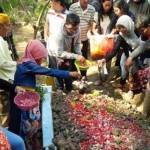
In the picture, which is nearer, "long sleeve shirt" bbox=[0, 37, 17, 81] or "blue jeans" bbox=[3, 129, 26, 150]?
"blue jeans" bbox=[3, 129, 26, 150]

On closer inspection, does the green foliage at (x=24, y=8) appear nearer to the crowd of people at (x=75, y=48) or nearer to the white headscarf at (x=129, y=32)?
the crowd of people at (x=75, y=48)

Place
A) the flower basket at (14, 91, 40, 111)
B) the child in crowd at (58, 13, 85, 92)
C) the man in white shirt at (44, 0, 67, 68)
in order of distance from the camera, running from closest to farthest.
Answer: the flower basket at (14, 91, 40, 111) < the child in crowd at (58, 13, 85, 92) < the man in white shirt at (44, 0, 67, 68)

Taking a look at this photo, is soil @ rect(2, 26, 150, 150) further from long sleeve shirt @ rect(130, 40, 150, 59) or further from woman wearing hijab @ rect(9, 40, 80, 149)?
long sleeve shirt @ rect(130, 40, 150, 59)

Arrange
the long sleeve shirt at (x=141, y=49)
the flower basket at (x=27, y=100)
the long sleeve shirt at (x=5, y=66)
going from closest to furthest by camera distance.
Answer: the flower basket at (x=27, y=100)
the long sleeve shirt at (x=5, y=66)
the long sleeve shirt at (x=141, y=49)

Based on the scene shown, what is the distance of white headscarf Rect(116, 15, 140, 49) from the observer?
6.45m

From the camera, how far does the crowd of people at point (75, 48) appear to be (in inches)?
190

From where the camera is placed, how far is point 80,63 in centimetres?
637

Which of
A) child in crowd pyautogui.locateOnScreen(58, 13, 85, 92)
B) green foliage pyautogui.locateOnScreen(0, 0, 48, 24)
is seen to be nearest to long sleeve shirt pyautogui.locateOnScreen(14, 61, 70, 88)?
child in crowd pyautogui.locateOnScreen(58, 13, 85, 92)

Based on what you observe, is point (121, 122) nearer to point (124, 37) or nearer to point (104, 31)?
point (124, 37)

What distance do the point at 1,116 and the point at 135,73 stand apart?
249cm

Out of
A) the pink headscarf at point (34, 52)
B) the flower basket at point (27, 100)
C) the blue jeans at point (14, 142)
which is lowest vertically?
the blue jeans at point (14, 142)

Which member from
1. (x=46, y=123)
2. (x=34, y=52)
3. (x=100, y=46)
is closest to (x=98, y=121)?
(x=46, y=123)

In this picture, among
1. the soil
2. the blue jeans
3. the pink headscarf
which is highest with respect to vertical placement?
the pink headscarf

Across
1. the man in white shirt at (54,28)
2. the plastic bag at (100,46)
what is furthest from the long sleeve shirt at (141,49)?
the man in white shirt at (54,28)
